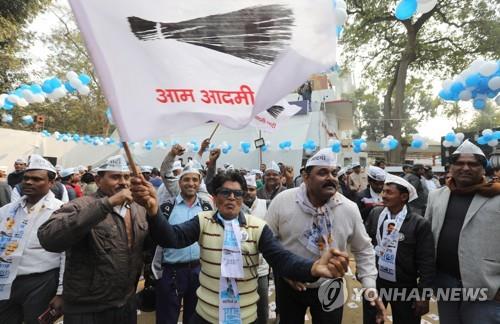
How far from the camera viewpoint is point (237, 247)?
2.43 m

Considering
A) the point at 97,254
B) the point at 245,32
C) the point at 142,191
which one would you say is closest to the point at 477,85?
the point at 245,32

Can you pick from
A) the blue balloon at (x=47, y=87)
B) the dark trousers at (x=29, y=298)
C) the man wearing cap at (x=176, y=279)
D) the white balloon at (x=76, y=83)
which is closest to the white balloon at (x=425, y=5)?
the man wearing cap at (x=176, y=279)

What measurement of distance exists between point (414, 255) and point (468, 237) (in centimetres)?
55

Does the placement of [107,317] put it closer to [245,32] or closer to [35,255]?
[35,255]

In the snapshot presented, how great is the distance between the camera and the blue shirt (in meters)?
3.40

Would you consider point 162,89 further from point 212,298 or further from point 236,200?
point 212,298

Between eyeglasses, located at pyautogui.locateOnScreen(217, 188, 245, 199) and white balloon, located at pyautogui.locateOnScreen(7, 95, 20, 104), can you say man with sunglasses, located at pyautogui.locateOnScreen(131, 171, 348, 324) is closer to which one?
eyeglasses, located at pyautogui.locateOnScreen(217, 188, 245, 199)

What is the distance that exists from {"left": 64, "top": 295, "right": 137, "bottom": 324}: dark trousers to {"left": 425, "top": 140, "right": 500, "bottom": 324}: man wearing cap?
254 centimetres

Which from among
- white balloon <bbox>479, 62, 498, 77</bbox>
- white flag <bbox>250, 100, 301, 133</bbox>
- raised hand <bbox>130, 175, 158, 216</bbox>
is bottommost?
raised hand <bbox>130, 175, 158, 216</bbox>

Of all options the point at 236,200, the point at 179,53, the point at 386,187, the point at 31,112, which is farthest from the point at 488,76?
the point at 31,112

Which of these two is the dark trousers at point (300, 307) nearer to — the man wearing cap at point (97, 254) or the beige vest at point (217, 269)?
the beige vest at point (217, 269)

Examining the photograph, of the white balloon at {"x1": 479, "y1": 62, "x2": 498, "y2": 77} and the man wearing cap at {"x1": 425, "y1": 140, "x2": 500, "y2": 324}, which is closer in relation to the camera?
the man wearing cap at {"x1": 425, "y1": 140, "x2": 500, "y2": 324}

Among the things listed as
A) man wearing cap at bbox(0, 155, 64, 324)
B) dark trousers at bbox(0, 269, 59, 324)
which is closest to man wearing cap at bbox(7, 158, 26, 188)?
man wearing cap at bbox(0, 155, 64, 324)

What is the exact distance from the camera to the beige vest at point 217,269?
94.2 inches
